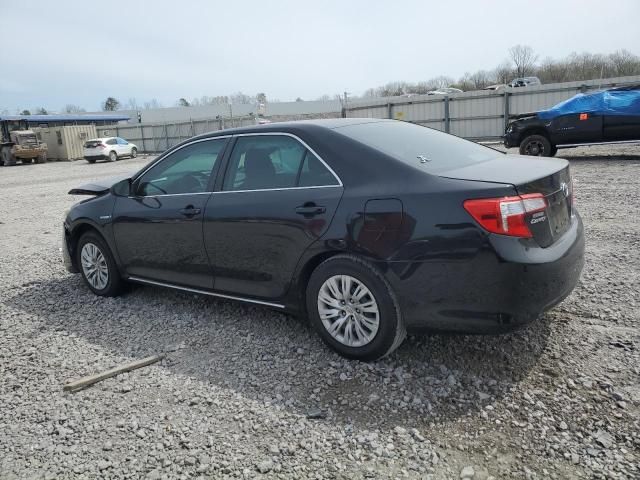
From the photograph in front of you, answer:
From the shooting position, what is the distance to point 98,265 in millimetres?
5387

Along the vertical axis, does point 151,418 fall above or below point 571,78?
below

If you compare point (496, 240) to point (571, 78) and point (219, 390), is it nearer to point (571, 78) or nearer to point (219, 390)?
point (219, 390)

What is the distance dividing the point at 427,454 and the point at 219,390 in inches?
56.1

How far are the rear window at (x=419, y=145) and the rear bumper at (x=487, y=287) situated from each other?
66cm

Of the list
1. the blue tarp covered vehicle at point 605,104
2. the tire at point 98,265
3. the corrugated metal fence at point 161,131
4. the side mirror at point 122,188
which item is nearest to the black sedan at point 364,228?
the side mirror at point 122,188

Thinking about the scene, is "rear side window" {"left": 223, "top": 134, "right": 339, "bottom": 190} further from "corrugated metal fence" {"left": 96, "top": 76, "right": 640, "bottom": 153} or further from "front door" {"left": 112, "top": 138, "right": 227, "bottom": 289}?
"corrugated metal fence" {"left": 96, "top": 76, "right": 640, "bottom": 153}

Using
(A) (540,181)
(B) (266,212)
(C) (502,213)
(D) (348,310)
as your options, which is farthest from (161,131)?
(C) (502,213)

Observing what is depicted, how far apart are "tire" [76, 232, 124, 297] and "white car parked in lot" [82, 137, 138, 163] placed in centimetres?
2990

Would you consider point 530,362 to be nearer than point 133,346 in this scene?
Yes

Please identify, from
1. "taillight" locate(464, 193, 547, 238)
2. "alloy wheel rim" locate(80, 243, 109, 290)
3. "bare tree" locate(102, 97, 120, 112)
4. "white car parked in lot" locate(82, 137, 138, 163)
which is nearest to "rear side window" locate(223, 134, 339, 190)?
"taillight" locate(464, 193, 547, 238)

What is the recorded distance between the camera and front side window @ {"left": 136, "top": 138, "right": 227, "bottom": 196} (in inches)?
175

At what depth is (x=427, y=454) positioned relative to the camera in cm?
268

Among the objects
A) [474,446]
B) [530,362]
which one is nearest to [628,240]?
[530,362]

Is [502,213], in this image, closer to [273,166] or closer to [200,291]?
[273,166]
